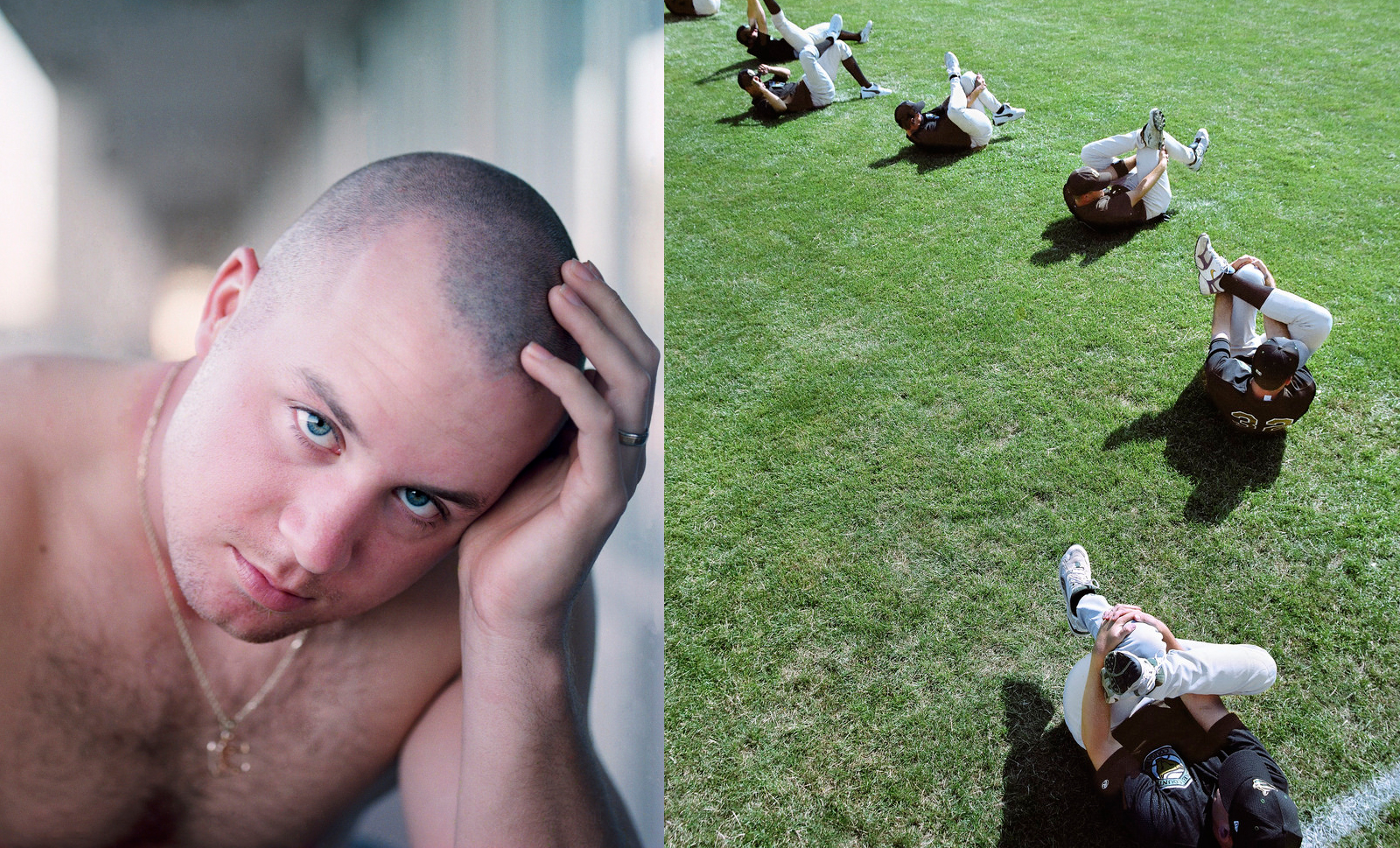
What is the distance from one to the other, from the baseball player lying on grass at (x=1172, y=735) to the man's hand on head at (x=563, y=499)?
2092 millimetres

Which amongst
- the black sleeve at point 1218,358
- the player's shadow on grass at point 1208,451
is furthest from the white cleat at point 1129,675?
the black sleeve at point 1218,358

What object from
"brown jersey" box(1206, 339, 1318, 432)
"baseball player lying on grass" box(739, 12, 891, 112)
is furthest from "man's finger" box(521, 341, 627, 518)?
"baseball player lying on grass" box(739, 12, 891, 112)

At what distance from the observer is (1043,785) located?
3.07 m

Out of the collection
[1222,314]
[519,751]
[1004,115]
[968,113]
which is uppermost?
[519,751]

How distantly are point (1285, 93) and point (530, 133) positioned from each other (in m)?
8.11

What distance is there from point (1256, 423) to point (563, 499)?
3820 mm

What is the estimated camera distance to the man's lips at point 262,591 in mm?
1266

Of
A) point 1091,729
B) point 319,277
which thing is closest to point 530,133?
point 319,277

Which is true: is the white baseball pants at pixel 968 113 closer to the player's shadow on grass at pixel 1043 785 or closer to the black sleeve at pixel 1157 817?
the player's shadow on grass at pixel 1043 785

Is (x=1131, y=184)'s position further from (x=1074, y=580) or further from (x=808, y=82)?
(x=1074, y=580)

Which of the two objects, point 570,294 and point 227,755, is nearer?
point 227,755

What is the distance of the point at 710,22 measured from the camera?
10.3m

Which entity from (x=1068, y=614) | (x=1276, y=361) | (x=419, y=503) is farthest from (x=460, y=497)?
(x=1276, y=361)

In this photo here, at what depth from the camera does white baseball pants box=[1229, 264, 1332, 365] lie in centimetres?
410
